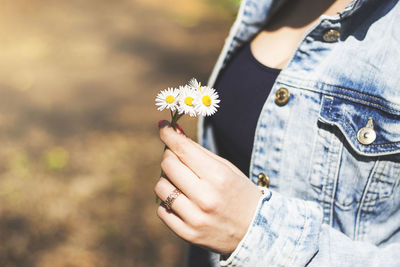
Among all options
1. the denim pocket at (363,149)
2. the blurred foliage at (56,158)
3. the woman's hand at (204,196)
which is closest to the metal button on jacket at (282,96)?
the denim pocket at (363,149)

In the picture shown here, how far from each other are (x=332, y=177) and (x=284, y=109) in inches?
10.7

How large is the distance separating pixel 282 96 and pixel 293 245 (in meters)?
0.49

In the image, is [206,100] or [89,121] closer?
[206,100]

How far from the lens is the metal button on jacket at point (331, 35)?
1.25 meters

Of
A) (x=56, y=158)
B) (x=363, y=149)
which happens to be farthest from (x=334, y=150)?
(x=56, y=158)

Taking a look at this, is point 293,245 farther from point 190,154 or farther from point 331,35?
point 331,35

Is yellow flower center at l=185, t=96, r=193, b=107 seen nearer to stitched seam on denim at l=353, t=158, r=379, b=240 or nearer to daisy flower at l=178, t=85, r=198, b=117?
daisy flower at l=178, t=85, r=198, b=117

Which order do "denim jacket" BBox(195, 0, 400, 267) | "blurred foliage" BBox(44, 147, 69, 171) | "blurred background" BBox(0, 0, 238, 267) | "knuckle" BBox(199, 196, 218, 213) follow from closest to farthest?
"knuckle" BBox(199, 196, 218, 213), "denim jacket" BBox(195, 0, 400, 267), "blurred background" BBox(0, 0, 238, 267), "blurred foliage" BBox(44, 147, 69, 171)

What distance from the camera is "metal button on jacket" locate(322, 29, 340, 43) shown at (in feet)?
4.09

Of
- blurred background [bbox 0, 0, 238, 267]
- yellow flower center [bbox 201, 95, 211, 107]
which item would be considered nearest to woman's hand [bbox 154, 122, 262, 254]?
yellow flower center [bbox 201, 95, 211, 107]

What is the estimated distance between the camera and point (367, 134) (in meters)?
1.12

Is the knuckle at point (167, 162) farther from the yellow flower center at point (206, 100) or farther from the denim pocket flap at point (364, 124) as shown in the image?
the denim pocket flap at point (364, 124)

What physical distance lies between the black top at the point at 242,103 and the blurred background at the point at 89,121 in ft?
6.59

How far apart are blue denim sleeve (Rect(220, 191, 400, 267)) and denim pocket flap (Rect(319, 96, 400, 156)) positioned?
0.25 meters
